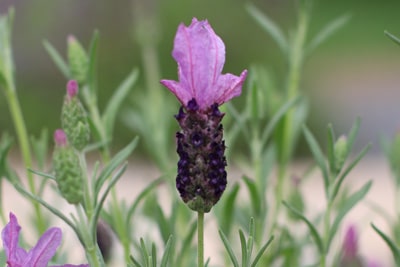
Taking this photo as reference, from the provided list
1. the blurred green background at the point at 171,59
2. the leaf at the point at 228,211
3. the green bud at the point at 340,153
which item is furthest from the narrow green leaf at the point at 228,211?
the blurred green background at the point at 171,59

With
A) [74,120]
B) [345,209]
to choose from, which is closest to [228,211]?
[345,209]

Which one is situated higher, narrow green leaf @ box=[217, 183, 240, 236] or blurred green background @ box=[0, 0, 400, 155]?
blurred green background @ box=[0, 0, 400, 155]

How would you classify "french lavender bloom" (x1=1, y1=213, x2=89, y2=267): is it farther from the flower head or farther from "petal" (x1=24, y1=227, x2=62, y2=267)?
the flower head

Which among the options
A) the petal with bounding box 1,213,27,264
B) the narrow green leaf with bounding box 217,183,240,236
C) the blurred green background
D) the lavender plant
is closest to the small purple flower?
the lavender plant

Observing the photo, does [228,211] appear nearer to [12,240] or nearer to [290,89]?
[290,89]

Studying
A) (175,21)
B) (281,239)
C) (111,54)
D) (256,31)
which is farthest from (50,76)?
(281,239)
